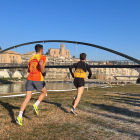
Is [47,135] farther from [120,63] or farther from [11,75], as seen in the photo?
[11,75]

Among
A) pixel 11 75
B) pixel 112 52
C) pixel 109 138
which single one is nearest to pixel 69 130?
pixel 109 138

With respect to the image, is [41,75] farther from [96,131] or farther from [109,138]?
[109,138]

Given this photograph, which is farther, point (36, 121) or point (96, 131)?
point (36, 121)

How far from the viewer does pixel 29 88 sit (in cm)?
399

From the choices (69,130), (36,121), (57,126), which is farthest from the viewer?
(36,121)

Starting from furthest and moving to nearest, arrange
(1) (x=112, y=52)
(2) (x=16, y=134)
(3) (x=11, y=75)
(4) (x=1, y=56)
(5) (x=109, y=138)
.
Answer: (4) (x=1, y=56) → (3) (x=11, y=75) → (1) (x=112, y=52) → (2) (x=16, y=134) → (5) (x=109, y=138)

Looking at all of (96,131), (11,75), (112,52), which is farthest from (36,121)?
(11,75)

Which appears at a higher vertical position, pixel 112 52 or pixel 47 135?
pixel 112 52

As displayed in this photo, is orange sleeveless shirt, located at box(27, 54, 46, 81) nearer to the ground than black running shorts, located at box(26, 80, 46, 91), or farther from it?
farther from it

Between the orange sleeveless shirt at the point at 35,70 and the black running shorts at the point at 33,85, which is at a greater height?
the orange sleeveless shirt at the point at 35,70

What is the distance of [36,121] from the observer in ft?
12.9

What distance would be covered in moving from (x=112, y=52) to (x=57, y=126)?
37.7 metres

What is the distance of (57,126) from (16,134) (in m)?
0.79

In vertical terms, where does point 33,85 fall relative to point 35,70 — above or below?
below
